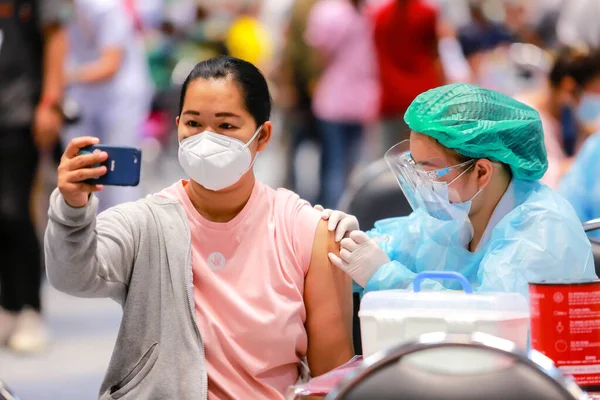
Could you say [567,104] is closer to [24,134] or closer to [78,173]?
[24,134]

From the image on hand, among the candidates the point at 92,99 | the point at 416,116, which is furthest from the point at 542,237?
the point at 92,99

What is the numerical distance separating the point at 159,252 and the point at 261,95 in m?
0.45

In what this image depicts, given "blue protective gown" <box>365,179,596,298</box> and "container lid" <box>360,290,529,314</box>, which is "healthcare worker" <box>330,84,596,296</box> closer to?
"blue protective gown" <box>365,179,596,298</box>

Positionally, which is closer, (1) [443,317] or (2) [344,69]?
(1) [443,317]

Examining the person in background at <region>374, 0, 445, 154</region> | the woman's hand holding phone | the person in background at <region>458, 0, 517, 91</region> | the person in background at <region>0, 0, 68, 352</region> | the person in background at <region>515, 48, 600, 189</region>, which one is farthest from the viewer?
the person in background at <region>458, 0, 517, 91</region>

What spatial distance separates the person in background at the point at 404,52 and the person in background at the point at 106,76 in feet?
5.13

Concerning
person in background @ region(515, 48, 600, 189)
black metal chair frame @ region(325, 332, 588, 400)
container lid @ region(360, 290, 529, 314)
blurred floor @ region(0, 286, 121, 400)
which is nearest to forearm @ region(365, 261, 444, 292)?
container lid @ region(360, 290, 529, 314)

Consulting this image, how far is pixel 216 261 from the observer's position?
2.60 m

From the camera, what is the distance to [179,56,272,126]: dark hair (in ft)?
8.51

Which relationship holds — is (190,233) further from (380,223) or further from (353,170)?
(353,170)

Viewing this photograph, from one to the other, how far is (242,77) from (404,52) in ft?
15.6

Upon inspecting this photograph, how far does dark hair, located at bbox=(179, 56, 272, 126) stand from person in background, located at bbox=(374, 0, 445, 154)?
4.56 m

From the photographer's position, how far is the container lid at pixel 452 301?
6.88 ft

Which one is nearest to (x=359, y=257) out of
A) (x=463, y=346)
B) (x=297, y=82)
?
(x=463, y=346)
